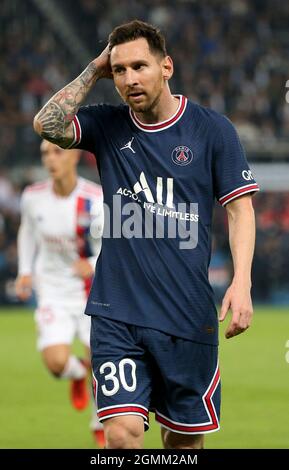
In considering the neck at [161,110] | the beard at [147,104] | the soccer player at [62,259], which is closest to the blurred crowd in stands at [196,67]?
the soccer player at [62,259]

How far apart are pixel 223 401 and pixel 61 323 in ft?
6.65

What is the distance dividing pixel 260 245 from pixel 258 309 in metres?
1.53

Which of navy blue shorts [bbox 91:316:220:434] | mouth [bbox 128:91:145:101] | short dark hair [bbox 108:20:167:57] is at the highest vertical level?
short dark hair [bbox 108:20:167:57]

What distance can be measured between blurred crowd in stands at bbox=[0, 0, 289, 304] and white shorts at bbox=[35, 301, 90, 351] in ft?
40.3

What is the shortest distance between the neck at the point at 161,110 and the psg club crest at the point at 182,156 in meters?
0.18

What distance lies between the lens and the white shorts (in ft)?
31.9

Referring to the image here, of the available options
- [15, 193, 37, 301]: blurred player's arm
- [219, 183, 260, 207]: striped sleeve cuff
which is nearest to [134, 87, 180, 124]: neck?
[219, 183, 260, 207]: striped sleeve cuff

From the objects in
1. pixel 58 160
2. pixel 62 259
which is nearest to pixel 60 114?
pixel 58 160

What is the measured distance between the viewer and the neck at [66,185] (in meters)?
10.1

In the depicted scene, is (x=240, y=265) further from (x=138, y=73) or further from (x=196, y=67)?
(x=196, y=67)

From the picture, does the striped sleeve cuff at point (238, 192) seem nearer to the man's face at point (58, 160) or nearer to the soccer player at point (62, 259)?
the soccer player at point (62, 259)

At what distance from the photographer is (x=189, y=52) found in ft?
90.5

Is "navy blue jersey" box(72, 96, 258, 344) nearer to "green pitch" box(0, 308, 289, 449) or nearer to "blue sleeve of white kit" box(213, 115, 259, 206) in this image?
"blue sleeve of white kit" box(213, 115, 259, 206)
